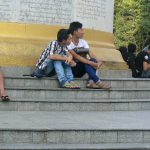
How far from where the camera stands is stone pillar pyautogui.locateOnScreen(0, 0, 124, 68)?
1298cm

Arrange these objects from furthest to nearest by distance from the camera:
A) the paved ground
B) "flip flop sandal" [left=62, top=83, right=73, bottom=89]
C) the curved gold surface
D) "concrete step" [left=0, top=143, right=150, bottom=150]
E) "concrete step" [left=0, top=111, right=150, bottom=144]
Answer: the curved gold surface
"flip flop sandal" [left=62, top=83, right=73, bottom=89]
the paved ground
"concrete step" [left=0, top=111, right=150, bottom=144]
"concrete step" [left=0, top=143, right=150, bottom=150]

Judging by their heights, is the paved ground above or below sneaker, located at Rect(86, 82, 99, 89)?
below

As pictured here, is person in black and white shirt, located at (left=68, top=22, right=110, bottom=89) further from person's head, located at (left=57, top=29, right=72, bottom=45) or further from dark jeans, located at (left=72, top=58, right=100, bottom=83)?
person's head, located at (left=57, top=29, right=72, bottom=45)

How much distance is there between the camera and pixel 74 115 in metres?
Result: 10.0

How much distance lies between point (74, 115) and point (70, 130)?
189cm

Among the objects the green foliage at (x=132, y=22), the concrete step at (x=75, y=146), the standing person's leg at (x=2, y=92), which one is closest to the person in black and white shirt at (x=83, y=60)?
the standing person's leg at (x=2, y=92)

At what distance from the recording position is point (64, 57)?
11484 millimetres

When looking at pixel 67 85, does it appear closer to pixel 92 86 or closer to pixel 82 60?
pixel 92 86

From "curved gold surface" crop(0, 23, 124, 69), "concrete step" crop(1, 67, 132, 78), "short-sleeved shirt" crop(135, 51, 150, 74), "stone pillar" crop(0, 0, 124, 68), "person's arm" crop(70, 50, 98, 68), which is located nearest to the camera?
"person's arm" crop(70, 50, 98, 68)

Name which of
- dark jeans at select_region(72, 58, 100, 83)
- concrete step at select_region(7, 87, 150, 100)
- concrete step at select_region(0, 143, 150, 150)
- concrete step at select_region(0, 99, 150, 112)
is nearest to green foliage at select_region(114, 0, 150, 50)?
dark jeans at select_region(72, 58, 100, 83)

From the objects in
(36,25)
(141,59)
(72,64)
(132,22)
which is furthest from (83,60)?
(132,22)

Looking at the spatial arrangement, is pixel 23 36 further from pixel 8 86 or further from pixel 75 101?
pixel 75 101

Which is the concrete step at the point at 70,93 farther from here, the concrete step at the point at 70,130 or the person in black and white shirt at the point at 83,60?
the concrete step at the point at 70,130

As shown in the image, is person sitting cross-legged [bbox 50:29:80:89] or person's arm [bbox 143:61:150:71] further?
person's arm [bbox 143:61:150:71]
